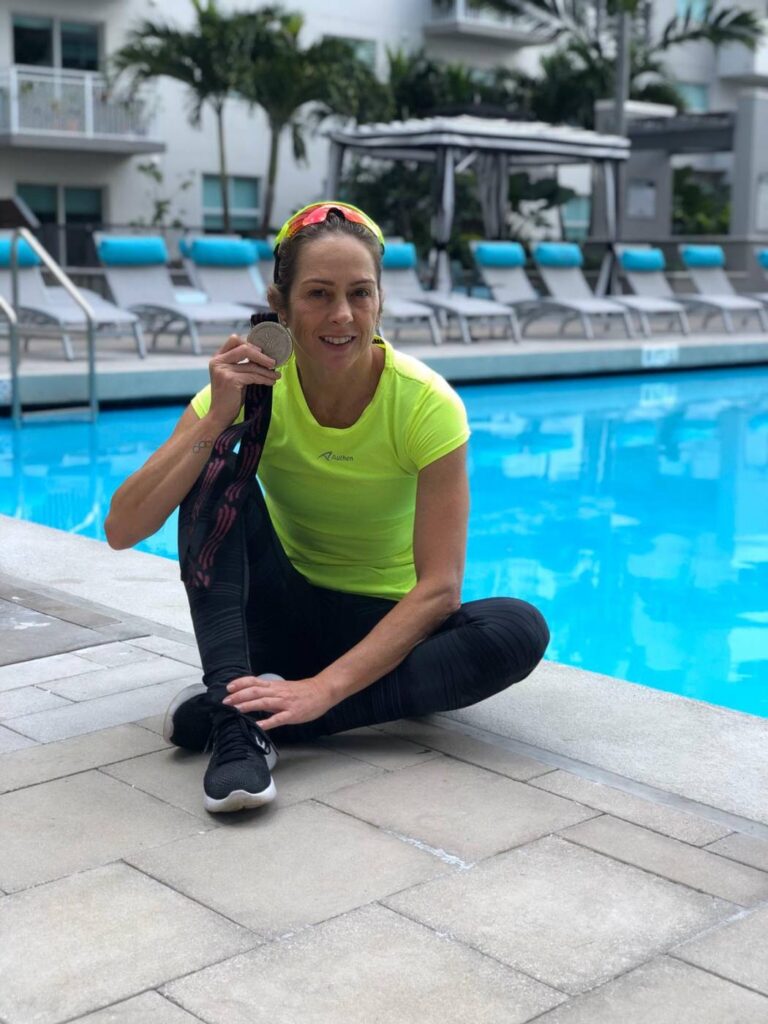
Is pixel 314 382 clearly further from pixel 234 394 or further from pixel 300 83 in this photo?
pixel 300 83

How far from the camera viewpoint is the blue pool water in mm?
4484

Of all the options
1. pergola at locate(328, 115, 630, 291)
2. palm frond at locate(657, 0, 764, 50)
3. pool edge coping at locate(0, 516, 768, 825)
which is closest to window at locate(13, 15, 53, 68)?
pergola at locate(328, 115, 630, 291)

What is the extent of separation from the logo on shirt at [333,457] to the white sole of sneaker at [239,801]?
629 mm

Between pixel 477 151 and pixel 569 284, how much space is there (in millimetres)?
1952

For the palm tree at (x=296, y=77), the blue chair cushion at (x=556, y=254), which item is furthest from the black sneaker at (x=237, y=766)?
the palm tree at (x=296, y=77)

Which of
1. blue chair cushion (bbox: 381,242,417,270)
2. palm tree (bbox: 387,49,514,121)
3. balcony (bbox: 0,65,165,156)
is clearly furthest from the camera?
palm tree (bbox: 387,49,514,121)

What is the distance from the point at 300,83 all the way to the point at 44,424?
12022 mm

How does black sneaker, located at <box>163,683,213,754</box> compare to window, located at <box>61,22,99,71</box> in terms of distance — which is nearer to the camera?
black sneaker, located at <box>163,683,213,754</box>

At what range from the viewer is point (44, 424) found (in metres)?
8.67

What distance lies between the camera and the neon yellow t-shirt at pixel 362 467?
8.19 ft

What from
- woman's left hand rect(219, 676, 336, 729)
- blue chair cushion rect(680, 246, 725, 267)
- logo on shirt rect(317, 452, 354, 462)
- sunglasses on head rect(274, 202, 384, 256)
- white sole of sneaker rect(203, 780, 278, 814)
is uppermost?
sunglasses on head rect(274, 202, 384, 256)

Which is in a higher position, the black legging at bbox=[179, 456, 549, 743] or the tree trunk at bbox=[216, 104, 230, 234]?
the tree trunk at bbox=[216, 104, 230, 234]

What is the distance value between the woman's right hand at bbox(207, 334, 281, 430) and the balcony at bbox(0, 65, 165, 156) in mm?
18402

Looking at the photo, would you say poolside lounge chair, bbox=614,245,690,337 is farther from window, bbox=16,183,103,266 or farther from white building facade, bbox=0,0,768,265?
window, bbox=16,183,103,266
